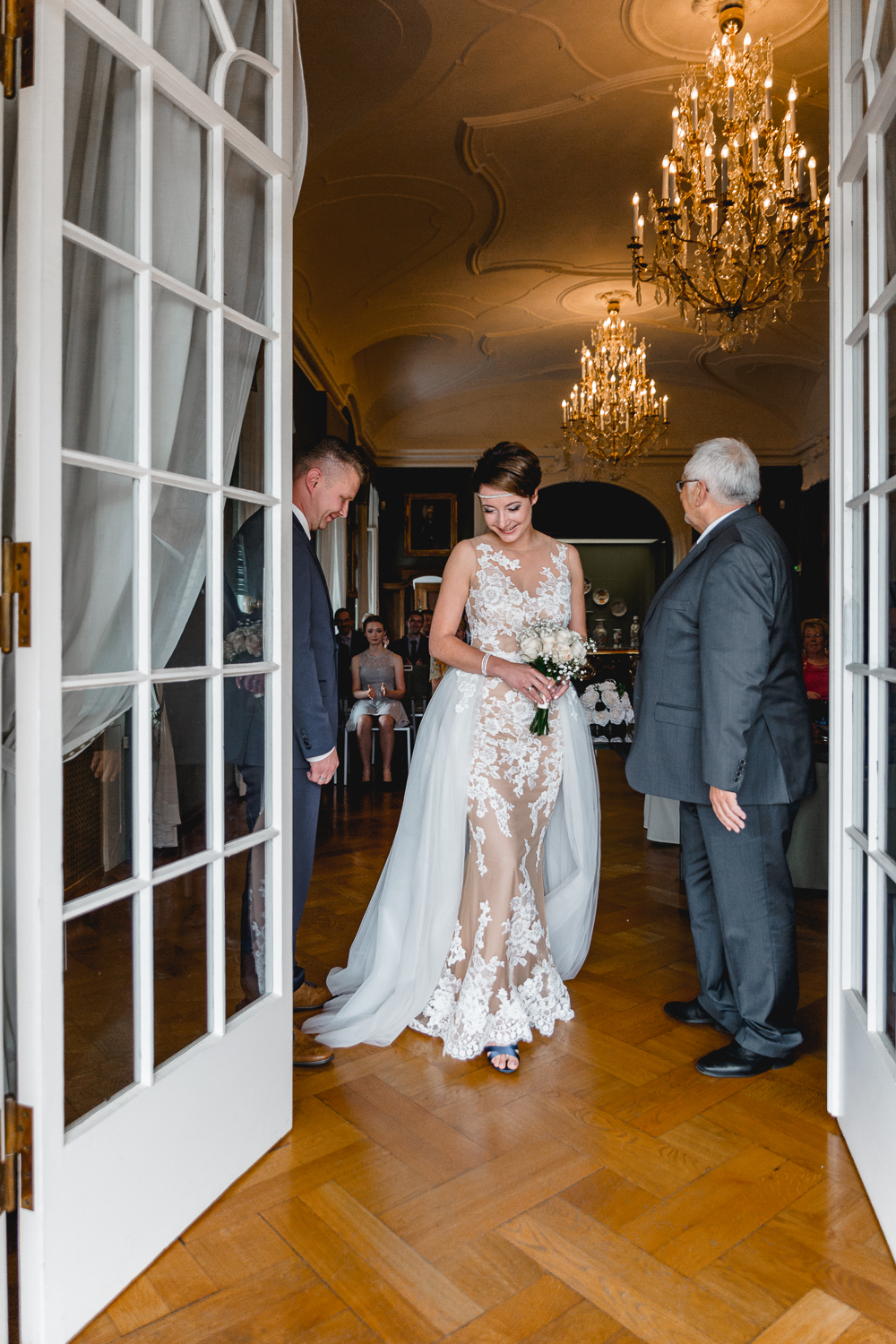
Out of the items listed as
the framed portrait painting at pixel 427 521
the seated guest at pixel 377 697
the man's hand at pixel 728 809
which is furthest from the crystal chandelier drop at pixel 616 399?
the man's hand at pixel 728 809

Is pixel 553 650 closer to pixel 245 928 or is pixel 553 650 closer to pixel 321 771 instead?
pixel 321 771

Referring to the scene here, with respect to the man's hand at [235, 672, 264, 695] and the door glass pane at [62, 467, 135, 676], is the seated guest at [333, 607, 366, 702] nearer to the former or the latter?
the man's hand at [235, 672, 264, 695]

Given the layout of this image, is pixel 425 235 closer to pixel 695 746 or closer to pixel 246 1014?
pixel 695 746

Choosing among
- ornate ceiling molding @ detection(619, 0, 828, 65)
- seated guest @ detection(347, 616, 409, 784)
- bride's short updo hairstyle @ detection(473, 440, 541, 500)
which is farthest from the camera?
seated guest @ detection(347, 616, 409, 784)

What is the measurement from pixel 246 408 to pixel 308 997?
1.99 m

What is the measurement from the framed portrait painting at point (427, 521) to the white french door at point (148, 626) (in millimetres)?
10888

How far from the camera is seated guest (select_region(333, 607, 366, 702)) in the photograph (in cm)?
→ 773

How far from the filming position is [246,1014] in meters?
2.14

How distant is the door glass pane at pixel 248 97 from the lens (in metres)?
2.12

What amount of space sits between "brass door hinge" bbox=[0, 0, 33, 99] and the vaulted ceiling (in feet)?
11.0

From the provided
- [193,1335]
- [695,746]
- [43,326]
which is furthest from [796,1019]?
[43,326]

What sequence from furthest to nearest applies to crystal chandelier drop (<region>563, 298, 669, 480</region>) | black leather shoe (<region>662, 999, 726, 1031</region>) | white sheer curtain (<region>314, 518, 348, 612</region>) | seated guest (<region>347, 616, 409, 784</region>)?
white sheer curtain (<region>314, 518, 348, 612</region>)
crystal chandelier drop (<region>563, 298, 669, 480</region>)
seated guest (<region>347, 616, 409, 784</region>)
black leather shoe (<region>662, 999, 726, 1031</region>)

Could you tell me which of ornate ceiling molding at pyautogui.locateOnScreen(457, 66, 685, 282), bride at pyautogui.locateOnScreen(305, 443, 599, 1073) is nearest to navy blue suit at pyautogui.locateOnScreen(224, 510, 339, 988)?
bride at pyautogui.locateOnScreen(305, 443, 599, 1073)

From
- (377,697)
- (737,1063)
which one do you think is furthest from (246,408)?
(377,697)
